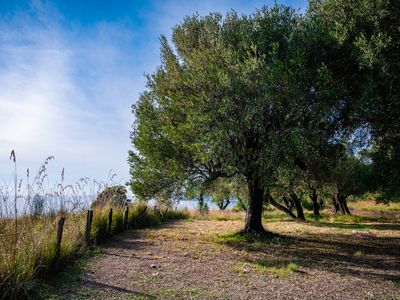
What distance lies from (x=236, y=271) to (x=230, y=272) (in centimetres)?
18

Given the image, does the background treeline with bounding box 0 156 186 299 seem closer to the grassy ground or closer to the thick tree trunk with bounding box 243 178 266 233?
the grassy ground

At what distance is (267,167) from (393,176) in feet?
14.9

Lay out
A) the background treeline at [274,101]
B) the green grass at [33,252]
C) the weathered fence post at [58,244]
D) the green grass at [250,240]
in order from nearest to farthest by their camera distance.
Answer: the green grass at [33,252] → the weathered fence post at [58,244] → the background treeline at [274,101] → the green grass at [250,240]

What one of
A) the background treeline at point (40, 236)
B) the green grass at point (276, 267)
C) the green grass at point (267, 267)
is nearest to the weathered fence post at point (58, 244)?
the background treeline at point (40, 236)

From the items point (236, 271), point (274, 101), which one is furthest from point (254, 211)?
point (236, 271)

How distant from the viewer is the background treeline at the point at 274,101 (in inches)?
Result: 409

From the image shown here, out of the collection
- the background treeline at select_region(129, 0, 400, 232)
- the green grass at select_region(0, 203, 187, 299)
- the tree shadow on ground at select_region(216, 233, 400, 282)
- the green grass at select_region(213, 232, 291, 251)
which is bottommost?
the tree shadow on ground at select_region(216, 233, 400, 282)

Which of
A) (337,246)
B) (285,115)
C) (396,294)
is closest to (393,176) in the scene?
(337,246)

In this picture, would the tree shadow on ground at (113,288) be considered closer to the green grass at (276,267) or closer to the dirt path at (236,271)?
the dirt path at (236,271)

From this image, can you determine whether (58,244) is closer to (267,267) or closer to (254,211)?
(267,267)

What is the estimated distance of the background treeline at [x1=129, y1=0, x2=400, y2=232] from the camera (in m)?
10.4

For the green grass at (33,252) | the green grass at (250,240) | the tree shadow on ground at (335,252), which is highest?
the green grass at (33,252)

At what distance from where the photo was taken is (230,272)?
8.05 meters

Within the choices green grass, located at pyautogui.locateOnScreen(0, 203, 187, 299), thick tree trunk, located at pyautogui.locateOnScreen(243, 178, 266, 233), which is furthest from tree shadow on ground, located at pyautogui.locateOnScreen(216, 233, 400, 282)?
green grass, located at pyautogui.locateOnScreen(0, 203, 187, 299)
